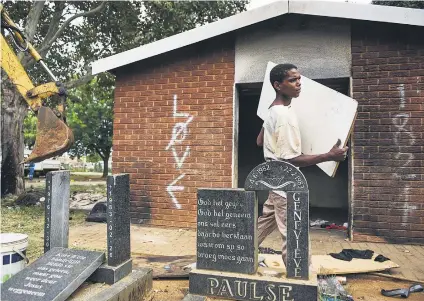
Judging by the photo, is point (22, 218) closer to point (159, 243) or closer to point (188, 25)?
point (159, 243)

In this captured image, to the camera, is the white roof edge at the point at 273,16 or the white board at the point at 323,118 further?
the white roof edge at the point at 273,16

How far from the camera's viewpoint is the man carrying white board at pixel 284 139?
3561mm

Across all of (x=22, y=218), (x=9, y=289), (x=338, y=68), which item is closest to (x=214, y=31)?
(x=338, y=68)

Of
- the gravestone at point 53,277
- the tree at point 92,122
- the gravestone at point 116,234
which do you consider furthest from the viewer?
the tree at point 92,122

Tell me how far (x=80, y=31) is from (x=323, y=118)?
42.6ft

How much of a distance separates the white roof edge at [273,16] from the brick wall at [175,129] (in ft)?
1.13

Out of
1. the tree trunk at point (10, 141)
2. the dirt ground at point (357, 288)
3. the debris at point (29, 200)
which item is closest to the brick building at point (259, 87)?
the dirt ground at point (357, 288)

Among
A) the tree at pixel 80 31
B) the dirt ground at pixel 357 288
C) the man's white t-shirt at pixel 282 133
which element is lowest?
the dirt ground at pixel 357 288

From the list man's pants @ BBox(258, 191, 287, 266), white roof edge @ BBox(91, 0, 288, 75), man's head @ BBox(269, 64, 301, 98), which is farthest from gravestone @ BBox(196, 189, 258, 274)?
white roof edge @ BBox(91, 0, 288, 75)

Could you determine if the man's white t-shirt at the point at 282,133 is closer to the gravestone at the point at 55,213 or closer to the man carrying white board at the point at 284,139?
the man carrying white board at the point at 284,139

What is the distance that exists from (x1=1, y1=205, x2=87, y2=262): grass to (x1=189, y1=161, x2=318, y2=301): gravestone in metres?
2.84

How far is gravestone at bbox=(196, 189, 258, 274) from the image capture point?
3.57 m

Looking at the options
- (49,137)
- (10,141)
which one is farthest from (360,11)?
(10,141)

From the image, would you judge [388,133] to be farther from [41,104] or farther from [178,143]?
[41,104]
